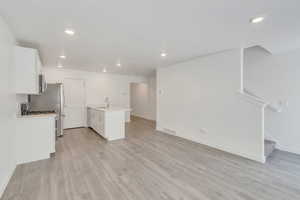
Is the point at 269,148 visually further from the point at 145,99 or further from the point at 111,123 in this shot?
the point at 145,99

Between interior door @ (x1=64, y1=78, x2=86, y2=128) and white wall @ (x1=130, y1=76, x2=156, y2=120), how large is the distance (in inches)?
141

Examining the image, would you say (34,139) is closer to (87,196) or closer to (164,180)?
(87,196)

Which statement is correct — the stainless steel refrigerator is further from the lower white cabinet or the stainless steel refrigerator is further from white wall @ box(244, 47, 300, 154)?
white wall @ box(244, 47, 300, 154)

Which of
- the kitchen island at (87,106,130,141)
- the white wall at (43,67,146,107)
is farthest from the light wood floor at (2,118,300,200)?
the white wall at (43,67,146,107)

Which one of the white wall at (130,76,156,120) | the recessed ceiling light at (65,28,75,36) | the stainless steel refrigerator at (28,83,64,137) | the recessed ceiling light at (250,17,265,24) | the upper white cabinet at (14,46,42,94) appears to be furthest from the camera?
the white wall at (130,76,156,120)

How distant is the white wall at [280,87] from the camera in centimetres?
340

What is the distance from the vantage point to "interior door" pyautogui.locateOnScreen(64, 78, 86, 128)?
5.85 meters

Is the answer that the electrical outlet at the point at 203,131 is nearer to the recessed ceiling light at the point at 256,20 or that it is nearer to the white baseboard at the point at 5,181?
the recessed ceiling light at the point at 256,20

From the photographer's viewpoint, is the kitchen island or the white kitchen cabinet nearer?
the white kitchen cabinet

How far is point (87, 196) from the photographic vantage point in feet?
6.16

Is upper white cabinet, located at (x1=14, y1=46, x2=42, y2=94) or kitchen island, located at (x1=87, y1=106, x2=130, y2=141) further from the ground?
upper white cabinet, located at (x1=14, y1=46, x2=42, y2=94)

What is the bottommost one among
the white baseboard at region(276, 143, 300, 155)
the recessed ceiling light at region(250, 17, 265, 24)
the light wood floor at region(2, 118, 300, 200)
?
the light wood floor at region(2, 118, 300, 200)

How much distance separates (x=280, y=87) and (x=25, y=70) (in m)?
5.91

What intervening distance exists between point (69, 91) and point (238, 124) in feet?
20.2
